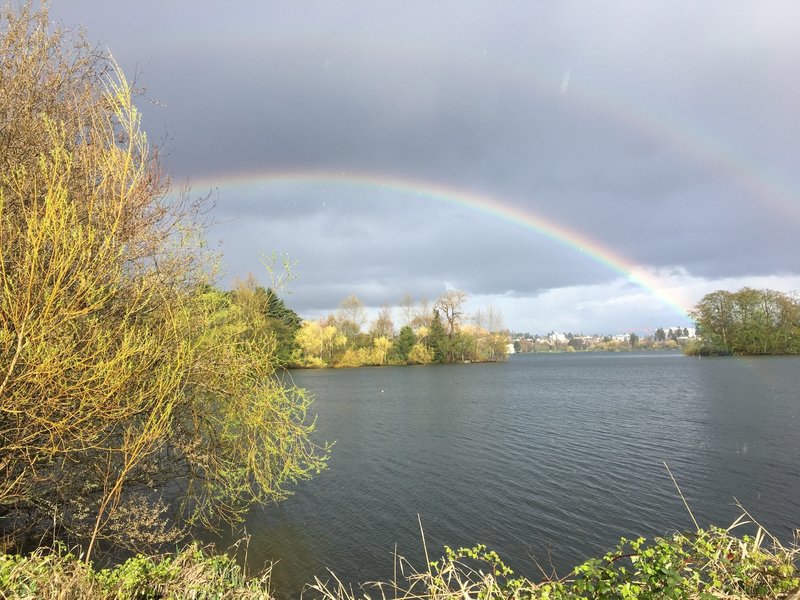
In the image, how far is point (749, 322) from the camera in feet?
329

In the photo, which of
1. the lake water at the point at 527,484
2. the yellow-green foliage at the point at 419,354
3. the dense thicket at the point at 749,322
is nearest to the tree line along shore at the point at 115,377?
the lake water at the point at 527,484

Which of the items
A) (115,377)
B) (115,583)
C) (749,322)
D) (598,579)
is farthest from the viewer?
(749,322)

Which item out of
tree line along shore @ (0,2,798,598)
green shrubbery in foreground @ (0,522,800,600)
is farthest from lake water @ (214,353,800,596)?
green shrubbery in foreground @ (0,522,800,600)

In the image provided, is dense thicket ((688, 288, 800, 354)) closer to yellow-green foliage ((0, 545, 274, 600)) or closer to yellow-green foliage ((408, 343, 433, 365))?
yellow-green foliage ((408, 343, 433, 365))

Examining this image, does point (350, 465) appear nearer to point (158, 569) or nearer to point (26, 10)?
point (158, 569)

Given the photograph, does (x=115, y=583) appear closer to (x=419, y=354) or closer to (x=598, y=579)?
(x=598, y=579)

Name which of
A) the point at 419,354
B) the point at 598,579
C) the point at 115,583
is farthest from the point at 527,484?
the point at 419,354

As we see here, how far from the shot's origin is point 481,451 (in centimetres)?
2170

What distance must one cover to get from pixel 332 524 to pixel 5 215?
10989 mm

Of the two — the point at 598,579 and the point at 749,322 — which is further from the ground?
the point at 749,322

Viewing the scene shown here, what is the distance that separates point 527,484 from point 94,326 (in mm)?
14729

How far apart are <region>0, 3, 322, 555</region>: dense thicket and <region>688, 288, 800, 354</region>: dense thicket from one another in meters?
119

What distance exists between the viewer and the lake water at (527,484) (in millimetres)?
11773

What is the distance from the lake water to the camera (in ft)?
38.6
